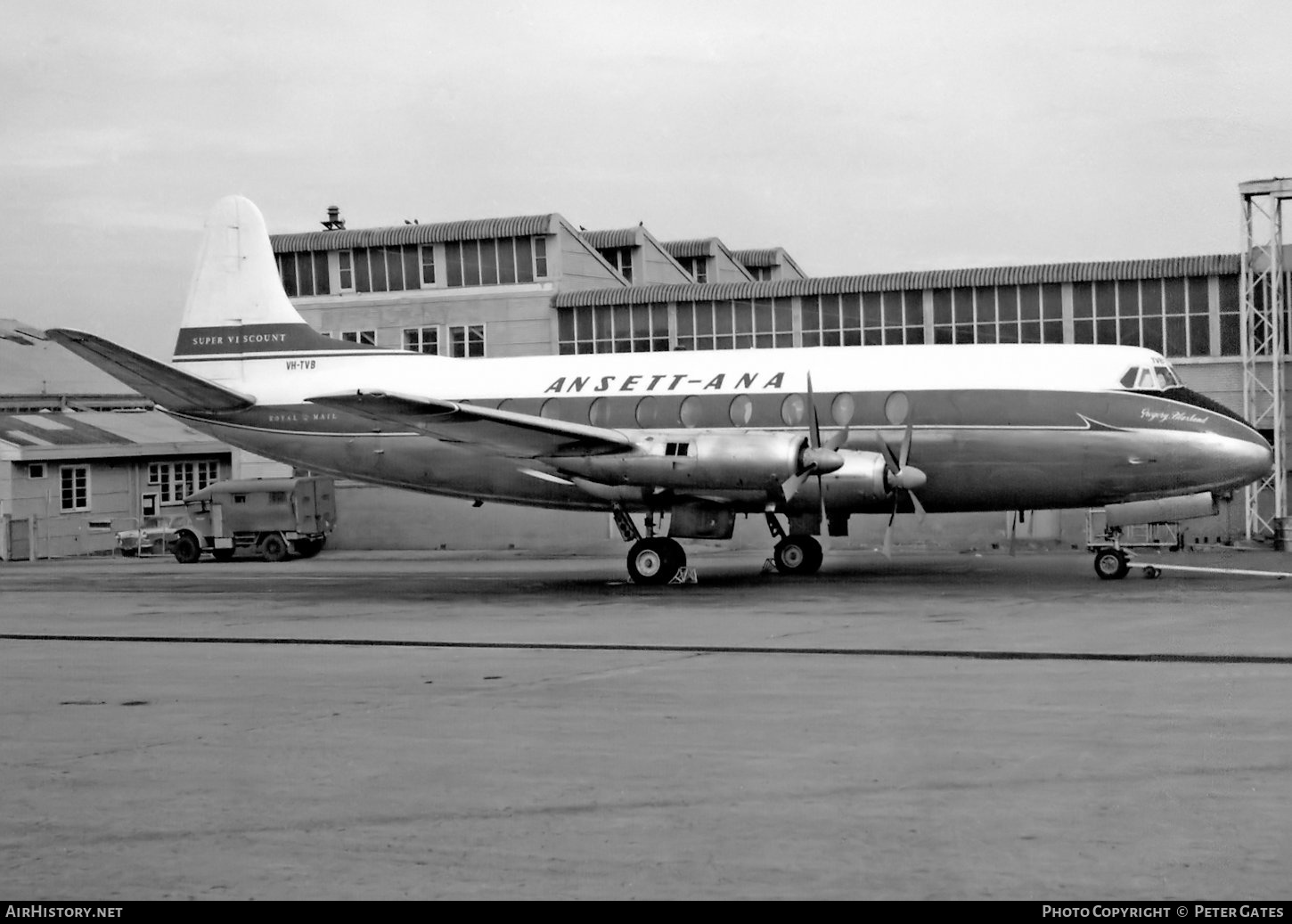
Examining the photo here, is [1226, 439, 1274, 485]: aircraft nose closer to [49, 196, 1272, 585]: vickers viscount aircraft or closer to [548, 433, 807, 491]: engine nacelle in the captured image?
[49, 196, 1272, 585]: vickers viscount aircraft

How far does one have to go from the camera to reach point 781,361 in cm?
3003

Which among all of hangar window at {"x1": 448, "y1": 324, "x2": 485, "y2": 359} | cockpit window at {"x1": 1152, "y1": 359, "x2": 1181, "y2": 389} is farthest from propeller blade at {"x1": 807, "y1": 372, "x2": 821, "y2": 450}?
hangar window at {"x1": 448, "y1": 324, "x2": 485, "y2": 359}

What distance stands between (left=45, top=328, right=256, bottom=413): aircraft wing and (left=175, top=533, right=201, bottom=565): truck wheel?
12106mm

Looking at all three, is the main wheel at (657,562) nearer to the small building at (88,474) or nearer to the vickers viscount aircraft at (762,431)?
the vickers viscount aircraft at (762,431)

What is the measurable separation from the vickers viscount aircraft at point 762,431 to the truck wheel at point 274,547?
12610 millimetres

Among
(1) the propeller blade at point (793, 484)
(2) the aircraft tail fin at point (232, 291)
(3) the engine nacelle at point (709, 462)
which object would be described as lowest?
(1) the propeller blade at point (793, 484)

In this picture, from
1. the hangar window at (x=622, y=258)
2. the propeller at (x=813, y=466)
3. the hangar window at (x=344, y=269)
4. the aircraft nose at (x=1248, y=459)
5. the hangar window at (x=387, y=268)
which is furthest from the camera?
the hangar window at (x=622, y=258)

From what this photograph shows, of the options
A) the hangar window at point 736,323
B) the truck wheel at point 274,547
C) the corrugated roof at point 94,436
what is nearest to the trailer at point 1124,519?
the truck wheel at point 274,547

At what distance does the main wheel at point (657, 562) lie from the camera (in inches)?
1143

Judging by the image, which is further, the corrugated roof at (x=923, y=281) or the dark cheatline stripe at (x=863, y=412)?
the corrugated roof at (x=923, y=281)

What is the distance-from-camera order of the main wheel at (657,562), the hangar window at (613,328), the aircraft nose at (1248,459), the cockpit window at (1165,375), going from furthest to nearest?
the hangar window at (613,328) → the main wheel at (657,562) → the cockpit window at (1165,375) → the aircraft nose at (1248,459)

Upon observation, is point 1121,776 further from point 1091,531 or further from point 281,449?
point 281,449

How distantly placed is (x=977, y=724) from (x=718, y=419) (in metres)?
17.7

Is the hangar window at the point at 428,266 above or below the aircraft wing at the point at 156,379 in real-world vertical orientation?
above
